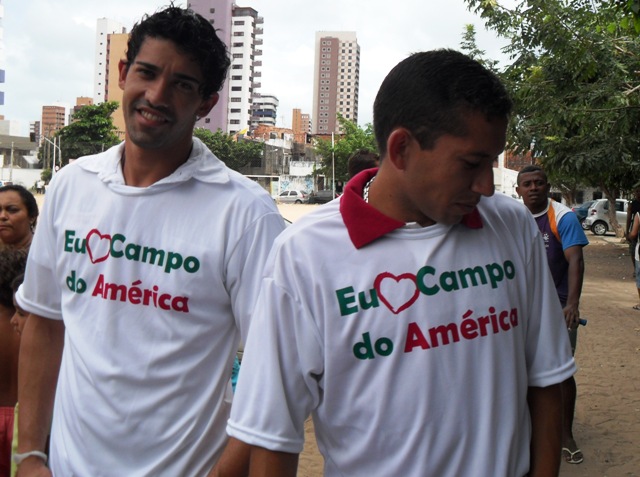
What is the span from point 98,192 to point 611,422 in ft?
18.3

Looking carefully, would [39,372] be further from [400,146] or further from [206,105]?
[400,146]

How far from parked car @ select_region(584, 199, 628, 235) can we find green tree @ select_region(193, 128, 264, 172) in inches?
1711

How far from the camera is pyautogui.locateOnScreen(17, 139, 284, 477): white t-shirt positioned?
2.03 meters

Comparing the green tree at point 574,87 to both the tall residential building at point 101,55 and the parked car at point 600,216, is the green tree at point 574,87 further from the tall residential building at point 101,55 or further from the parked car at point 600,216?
the tall residential building at point 101,55

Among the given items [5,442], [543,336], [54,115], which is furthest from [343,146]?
[54,115]

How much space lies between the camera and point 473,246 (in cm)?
171

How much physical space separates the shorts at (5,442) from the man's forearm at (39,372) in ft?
3.64

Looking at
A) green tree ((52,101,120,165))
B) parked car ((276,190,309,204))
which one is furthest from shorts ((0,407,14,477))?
parked car ((276,190,309,204))

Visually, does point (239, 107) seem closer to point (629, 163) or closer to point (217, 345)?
point (629, 163)

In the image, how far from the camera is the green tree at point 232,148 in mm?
73312

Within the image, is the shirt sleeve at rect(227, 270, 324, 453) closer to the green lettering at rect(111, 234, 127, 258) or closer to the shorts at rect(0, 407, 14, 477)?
the green lettering at rect(111, 234, 127, 258)

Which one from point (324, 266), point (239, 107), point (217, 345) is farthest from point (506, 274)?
point (239, 107)

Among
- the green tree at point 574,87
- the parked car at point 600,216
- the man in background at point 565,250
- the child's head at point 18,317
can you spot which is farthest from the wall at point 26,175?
the child's head at point 18,317

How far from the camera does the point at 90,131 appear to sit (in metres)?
61.1
